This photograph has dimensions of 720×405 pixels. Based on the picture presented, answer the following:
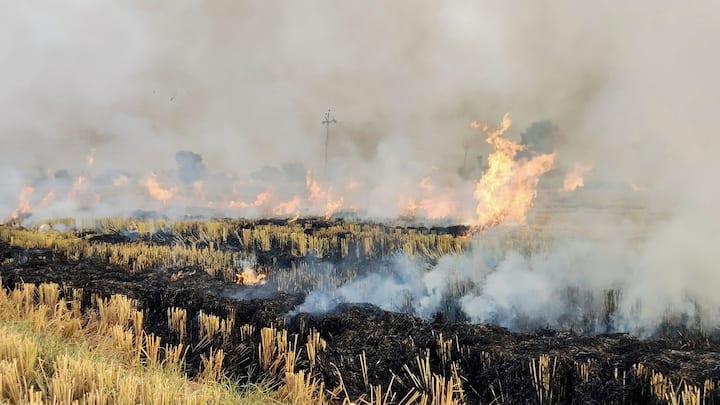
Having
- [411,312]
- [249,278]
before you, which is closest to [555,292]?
[411,312]

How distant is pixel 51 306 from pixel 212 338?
3618mm

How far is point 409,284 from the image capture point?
443 inches

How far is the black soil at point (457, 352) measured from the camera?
17.8 ft

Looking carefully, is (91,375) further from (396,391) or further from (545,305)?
(545,305)

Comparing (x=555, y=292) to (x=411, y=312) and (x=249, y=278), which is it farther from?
(x=249, y=278)

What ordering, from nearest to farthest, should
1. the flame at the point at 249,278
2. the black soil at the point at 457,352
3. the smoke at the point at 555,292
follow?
the black soil at the point at 457,352 < the smoke at the point at 555,292 < the flame at the point at 249,278

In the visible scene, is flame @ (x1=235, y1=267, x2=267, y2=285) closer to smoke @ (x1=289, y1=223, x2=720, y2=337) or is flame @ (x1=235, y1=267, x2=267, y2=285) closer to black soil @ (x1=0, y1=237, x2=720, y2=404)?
smoke @ (x1=289, y1=223, x2=720, y2=337)

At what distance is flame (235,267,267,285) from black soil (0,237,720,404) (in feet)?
9.22

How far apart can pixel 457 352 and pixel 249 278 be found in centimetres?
775

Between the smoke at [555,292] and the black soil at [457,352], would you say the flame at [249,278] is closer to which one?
the smoke at [555,292]

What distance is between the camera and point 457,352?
21.0 feet

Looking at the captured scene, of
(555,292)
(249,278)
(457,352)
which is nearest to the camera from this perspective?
(457,352)

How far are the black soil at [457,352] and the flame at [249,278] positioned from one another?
2.81 m

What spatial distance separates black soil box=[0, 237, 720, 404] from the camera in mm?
5426
